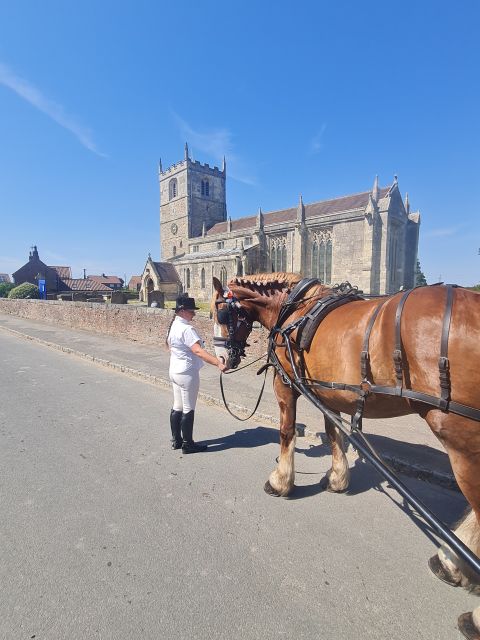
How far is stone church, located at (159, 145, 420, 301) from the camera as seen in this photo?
3541 centimetres

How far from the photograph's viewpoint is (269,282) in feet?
11.5

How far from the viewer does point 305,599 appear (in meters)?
2.04

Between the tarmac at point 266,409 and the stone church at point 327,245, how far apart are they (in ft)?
72.1

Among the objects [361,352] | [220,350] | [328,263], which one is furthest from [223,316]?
[328,263]

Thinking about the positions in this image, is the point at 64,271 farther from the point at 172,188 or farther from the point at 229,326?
the point at 229,326

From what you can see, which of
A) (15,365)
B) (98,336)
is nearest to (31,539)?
(15,365)

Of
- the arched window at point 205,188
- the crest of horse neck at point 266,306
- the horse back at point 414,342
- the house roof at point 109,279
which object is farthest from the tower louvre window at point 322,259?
the house roof at point 109,279

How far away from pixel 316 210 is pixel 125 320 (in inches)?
1405

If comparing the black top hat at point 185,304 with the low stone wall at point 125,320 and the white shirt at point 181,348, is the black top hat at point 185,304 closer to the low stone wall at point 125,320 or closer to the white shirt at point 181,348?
the white shirt at point 181,348

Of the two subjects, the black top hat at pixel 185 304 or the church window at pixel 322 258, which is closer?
the black top hat at pixel 185 304

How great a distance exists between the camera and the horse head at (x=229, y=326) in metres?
3.43

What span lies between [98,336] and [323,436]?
11.9 m

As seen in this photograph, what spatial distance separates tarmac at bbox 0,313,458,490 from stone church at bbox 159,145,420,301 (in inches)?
865

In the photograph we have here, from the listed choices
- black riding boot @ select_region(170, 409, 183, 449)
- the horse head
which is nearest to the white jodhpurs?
black riding boot @ select_region(170, 409, 183, 449)
